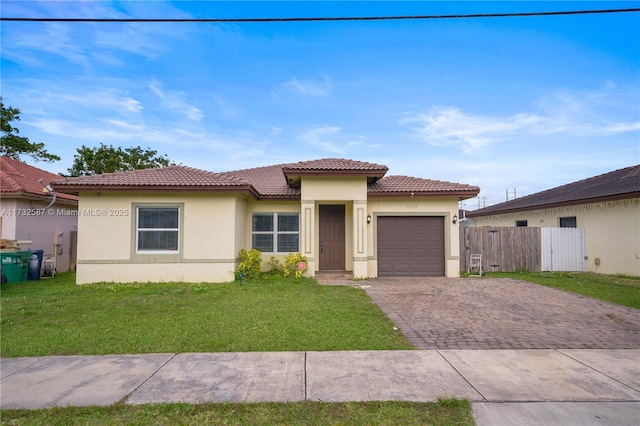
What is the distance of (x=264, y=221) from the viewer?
498 inches

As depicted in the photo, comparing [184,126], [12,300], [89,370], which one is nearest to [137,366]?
[89,370]

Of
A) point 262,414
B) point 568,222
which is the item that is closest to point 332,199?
point 262,414

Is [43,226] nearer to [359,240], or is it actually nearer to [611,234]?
[359,240]

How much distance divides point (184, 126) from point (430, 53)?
11506 mm

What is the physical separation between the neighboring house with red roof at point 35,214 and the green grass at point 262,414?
12.4 meters

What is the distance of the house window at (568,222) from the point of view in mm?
14758

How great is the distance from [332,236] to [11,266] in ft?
36.4

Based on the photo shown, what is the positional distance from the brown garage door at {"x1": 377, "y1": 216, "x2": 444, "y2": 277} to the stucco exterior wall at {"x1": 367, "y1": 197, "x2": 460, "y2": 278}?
0.22 m

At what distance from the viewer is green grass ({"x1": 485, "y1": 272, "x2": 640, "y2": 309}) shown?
8.61 m

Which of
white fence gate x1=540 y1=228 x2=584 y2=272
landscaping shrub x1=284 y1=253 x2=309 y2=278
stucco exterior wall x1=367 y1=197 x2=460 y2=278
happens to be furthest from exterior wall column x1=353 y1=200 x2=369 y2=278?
white fence gate x1=540 y1=228 x2=584 y2=272

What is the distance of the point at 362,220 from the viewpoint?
11.7 meters

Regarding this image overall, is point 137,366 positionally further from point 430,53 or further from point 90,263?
point 430,53

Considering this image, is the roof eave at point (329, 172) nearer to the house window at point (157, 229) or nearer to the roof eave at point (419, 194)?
the roof eave at point (419, 194)

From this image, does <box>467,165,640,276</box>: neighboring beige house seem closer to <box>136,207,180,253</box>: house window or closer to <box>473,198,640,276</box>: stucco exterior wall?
<box>473,198,640,276</box>: stucco exterior wall
